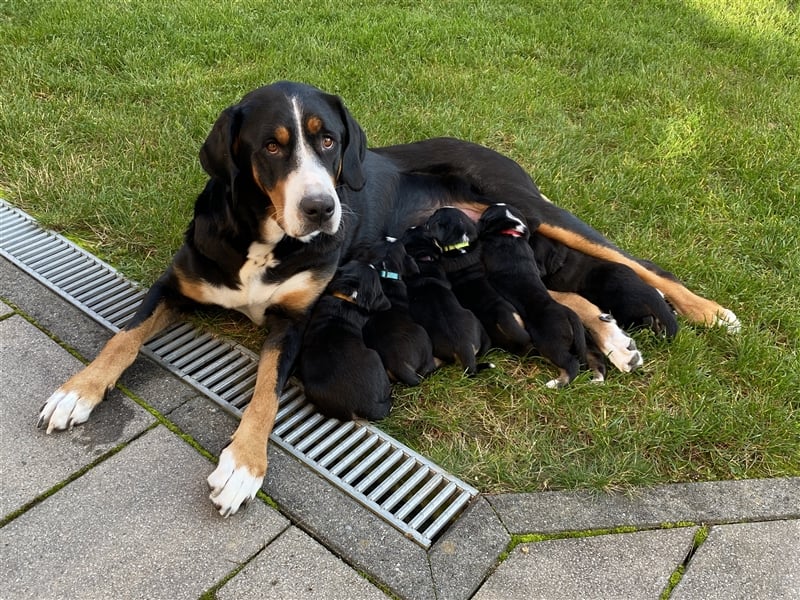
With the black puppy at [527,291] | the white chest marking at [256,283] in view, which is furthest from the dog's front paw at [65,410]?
the black puppy at [527,291]

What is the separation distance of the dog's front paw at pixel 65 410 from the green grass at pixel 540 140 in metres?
0.85

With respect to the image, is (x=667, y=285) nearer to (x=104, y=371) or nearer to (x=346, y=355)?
(x=346, y=355)

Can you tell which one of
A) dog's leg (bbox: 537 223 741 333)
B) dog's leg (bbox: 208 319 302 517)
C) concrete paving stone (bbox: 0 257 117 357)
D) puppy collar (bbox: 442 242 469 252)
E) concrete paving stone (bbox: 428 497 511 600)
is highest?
dog's leg (bbox: 537 223 741 333)

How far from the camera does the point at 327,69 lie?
5863 millimetres

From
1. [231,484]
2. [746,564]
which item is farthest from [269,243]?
[746,564]

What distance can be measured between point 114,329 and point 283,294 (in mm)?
866

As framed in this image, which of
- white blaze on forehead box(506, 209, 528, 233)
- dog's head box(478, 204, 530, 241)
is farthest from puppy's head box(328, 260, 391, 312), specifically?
white blaze on forehead box(506, 209, 528, 233)

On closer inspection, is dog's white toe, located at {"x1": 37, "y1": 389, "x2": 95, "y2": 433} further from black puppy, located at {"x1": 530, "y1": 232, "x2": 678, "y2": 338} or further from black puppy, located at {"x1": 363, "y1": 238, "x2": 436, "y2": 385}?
black puppy, located at {"x1": 530, "y1": 232, "x2": 678, "y2": 338}

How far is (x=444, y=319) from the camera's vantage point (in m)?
3.16

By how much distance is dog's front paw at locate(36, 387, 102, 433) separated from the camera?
2729 millimetres

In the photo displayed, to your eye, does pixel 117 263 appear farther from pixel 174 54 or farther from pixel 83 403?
pixel 174 54

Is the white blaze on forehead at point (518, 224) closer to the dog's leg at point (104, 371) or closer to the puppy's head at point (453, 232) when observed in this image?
the puppy's head at point (453, 232)

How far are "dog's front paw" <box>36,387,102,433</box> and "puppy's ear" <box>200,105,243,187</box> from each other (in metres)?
1.10

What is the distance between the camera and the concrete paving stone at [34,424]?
255 cm
